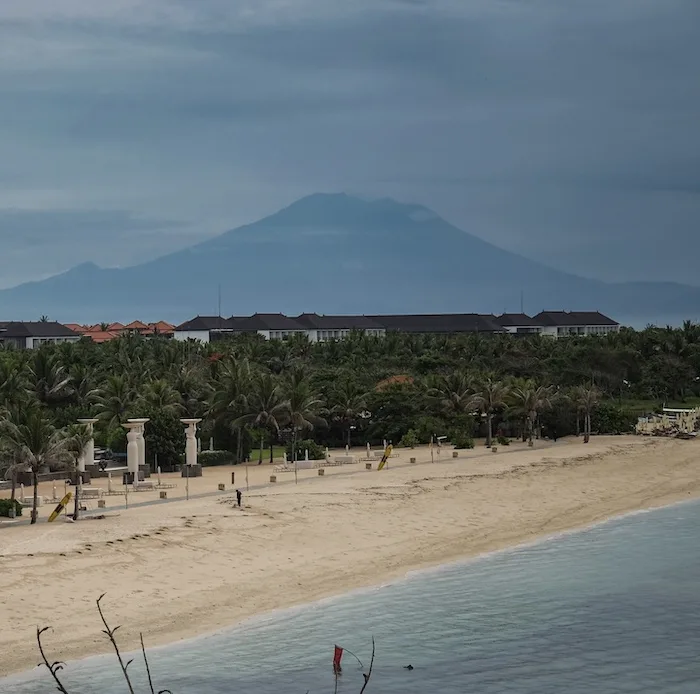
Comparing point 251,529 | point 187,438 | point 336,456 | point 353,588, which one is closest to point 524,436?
point 336,456

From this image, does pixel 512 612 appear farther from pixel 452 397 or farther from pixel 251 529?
pixel 452 397

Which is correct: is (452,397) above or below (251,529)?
above

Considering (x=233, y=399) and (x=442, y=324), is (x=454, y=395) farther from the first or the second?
(x=442, y=324)

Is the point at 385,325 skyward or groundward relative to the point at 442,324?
skyward

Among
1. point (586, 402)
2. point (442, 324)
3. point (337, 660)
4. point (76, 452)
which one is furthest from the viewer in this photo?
point (442, 324)

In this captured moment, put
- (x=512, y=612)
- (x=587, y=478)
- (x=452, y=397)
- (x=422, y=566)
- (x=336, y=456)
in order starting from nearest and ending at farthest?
1. (x=512, y=612)
2. (x=422, y=566)
3. (x=587, y=478)
4. (x=336, y=456)
5. (x=452, y=397)

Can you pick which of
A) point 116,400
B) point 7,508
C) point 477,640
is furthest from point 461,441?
point 477,640
